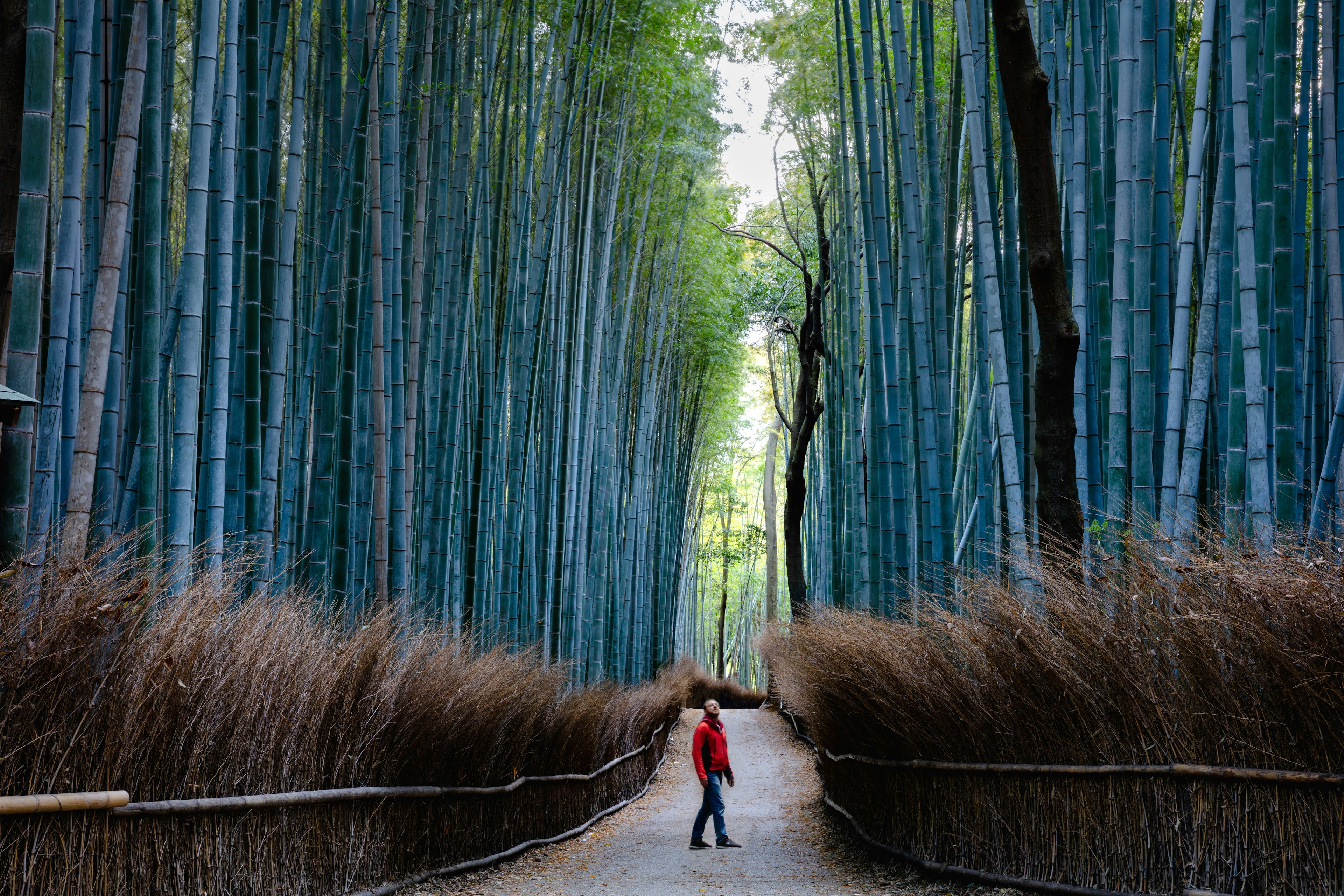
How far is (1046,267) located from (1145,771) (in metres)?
1.90

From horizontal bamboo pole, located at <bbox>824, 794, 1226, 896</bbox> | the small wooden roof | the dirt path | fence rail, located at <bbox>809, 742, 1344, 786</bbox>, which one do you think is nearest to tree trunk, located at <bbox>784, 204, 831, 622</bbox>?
the dirt path

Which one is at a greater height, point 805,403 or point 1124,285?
point 805,403

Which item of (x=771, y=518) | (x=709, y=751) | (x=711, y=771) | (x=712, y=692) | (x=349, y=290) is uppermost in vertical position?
(x=349, y=290)

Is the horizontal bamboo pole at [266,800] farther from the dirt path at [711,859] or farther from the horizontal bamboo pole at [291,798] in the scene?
A: the dirt path at [711,859]

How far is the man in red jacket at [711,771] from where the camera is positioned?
576cm

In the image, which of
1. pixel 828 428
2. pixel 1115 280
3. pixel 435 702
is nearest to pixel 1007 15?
pixel 1115 280

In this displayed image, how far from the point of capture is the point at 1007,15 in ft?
13.0

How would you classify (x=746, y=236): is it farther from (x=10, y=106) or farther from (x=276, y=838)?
(x=276, y=838)

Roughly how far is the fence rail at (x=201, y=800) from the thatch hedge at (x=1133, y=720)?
6.40 feet

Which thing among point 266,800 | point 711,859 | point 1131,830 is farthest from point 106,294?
point 711,859

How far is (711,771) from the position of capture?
581 cm

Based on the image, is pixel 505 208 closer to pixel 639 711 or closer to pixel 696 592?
pixel 639 711

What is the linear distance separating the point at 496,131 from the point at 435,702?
186 inches

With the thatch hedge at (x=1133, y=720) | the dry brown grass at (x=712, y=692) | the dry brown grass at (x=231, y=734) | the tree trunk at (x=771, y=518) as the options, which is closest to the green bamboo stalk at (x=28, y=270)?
the dry brown grass at (x=231, y=734)
